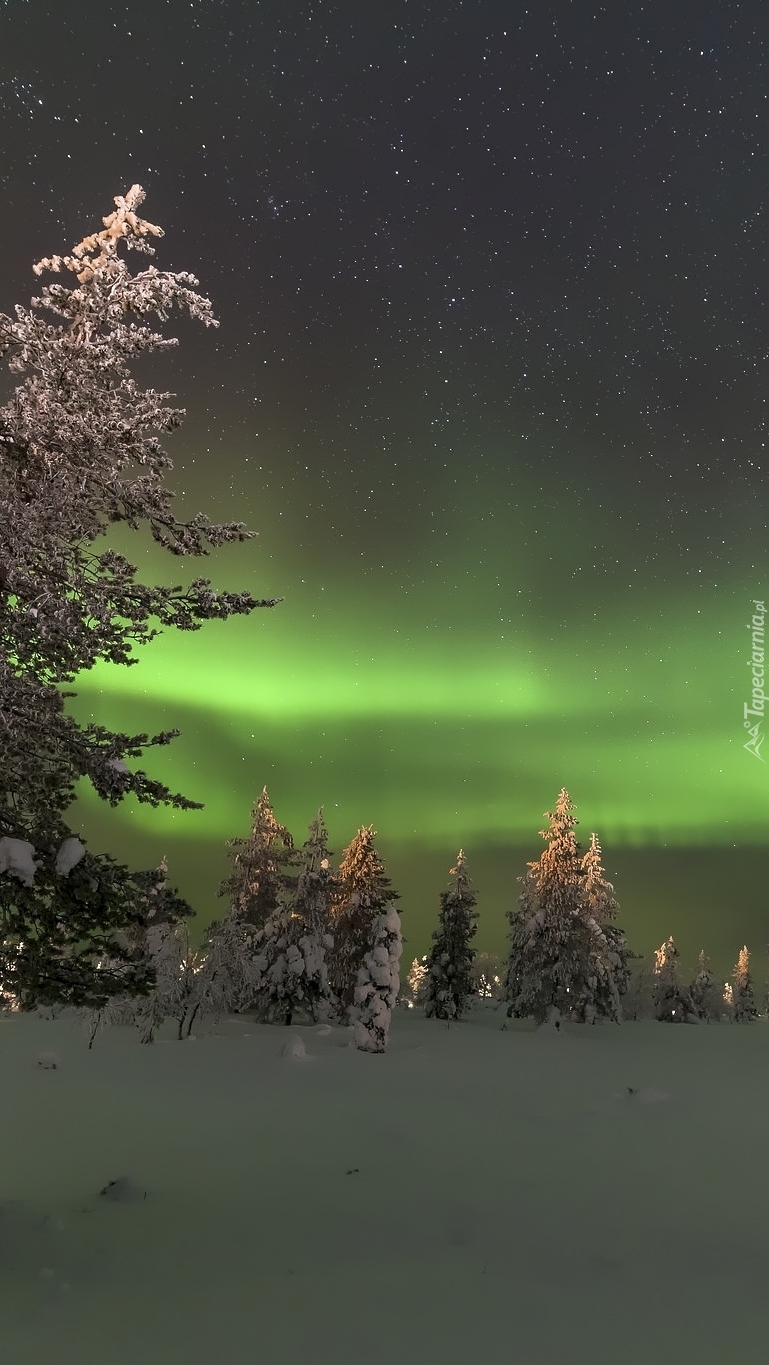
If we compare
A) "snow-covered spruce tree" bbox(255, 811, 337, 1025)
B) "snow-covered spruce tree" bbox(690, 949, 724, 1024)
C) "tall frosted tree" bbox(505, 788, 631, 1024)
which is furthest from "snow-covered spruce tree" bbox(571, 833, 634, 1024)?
"snow-covered spruce tree" bbox(690, 949, 724, 1024)

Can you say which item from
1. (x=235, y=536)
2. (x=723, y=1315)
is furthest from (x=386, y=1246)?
(x=235, y=536)

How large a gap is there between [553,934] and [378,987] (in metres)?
14.7

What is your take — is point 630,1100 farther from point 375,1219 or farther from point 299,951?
point 299,951

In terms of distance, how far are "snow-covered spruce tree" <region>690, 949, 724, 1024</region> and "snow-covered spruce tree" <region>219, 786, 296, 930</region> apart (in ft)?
145

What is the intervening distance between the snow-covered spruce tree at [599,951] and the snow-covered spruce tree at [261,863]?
15.2 m

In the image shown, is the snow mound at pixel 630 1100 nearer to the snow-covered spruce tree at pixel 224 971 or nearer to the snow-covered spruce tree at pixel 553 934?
the snow-covered spruce tree at pixel 224 971

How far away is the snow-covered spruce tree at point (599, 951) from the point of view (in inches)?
1526

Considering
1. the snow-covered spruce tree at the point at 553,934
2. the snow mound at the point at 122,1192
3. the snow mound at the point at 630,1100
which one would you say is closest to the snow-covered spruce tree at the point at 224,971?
the snow-covered spruce tree at the point at 553,934

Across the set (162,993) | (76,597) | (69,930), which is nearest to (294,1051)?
(162,993)

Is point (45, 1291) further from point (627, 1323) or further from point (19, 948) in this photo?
point (627, 1323)

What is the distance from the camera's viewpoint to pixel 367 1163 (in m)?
12.7

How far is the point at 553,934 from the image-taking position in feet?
128

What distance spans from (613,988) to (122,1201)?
Answer: 33971 mm

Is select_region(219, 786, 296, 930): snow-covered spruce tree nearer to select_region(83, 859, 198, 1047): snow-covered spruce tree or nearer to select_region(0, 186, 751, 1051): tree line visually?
select_region(83, 859, 198, 1047): snow-covered spruce tree
